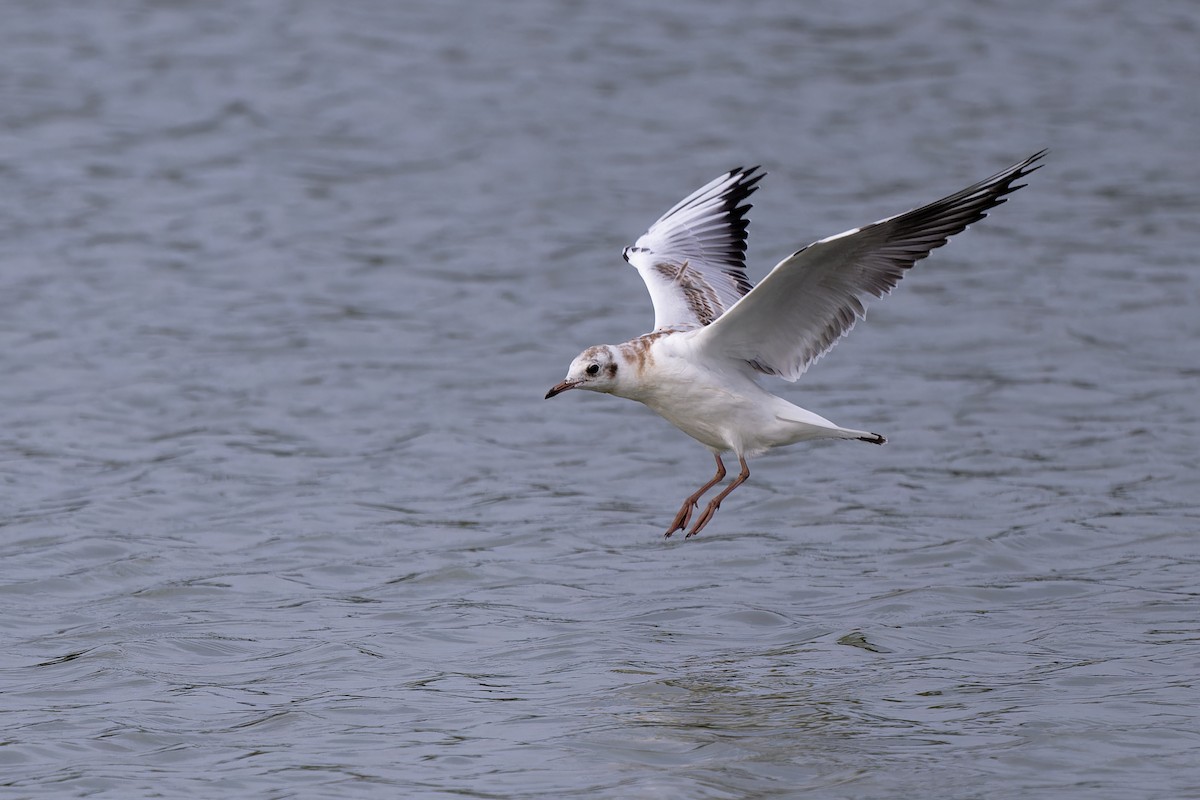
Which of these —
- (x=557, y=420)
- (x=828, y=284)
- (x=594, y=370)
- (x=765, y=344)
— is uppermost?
(x=828, y=284)

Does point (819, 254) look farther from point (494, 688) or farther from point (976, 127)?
point (976, 127)

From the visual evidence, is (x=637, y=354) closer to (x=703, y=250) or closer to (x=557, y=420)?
(x=703, y=250)

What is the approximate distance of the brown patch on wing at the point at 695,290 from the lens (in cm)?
1116

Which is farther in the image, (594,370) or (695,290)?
(695,290)

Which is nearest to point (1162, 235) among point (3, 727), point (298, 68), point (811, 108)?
point (811, 108)

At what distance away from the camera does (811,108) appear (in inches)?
868

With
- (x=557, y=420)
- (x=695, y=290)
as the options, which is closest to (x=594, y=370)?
(x=695, y=290)

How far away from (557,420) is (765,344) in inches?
172

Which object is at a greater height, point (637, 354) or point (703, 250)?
point (703, 250)

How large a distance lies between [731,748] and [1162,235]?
1133 centimetres

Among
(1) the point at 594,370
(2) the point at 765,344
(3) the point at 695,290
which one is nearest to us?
(1) the point at 594,370

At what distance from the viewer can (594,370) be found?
9961mm

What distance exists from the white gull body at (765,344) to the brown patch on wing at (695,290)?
0.35ft

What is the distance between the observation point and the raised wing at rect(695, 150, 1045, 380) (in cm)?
913
